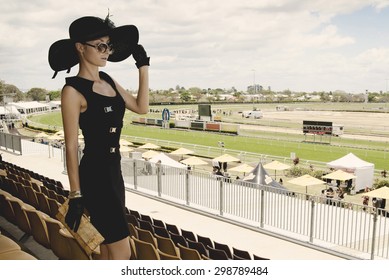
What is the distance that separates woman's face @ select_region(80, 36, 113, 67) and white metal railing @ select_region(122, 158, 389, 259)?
5565 mm

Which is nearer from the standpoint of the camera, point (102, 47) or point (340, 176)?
point (102, 47)

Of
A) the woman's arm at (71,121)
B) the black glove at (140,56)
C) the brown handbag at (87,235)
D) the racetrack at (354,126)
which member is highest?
the black glove at (140,56)

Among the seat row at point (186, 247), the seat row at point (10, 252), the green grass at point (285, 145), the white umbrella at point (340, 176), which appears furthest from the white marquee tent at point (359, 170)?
the seat row at point (10, 252)

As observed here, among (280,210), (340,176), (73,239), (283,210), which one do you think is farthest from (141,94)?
(340,176)

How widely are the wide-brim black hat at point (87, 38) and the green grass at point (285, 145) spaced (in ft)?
63.5

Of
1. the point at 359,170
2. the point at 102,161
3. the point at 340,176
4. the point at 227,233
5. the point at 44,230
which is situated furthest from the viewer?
the point at 359,170

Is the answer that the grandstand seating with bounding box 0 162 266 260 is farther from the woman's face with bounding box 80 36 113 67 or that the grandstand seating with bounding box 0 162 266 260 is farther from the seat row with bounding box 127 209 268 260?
the woman's face with bounding box 80 36 113 67

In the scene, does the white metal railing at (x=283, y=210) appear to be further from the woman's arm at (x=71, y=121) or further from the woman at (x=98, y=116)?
the woman's arm at (x=71, y=121)

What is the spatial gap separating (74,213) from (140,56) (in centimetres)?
114

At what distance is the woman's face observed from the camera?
2.57 m

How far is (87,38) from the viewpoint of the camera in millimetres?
2561

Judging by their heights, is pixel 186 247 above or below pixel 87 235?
below

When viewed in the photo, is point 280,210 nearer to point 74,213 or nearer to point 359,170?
point 74,213

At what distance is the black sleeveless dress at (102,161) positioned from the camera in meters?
2.38
